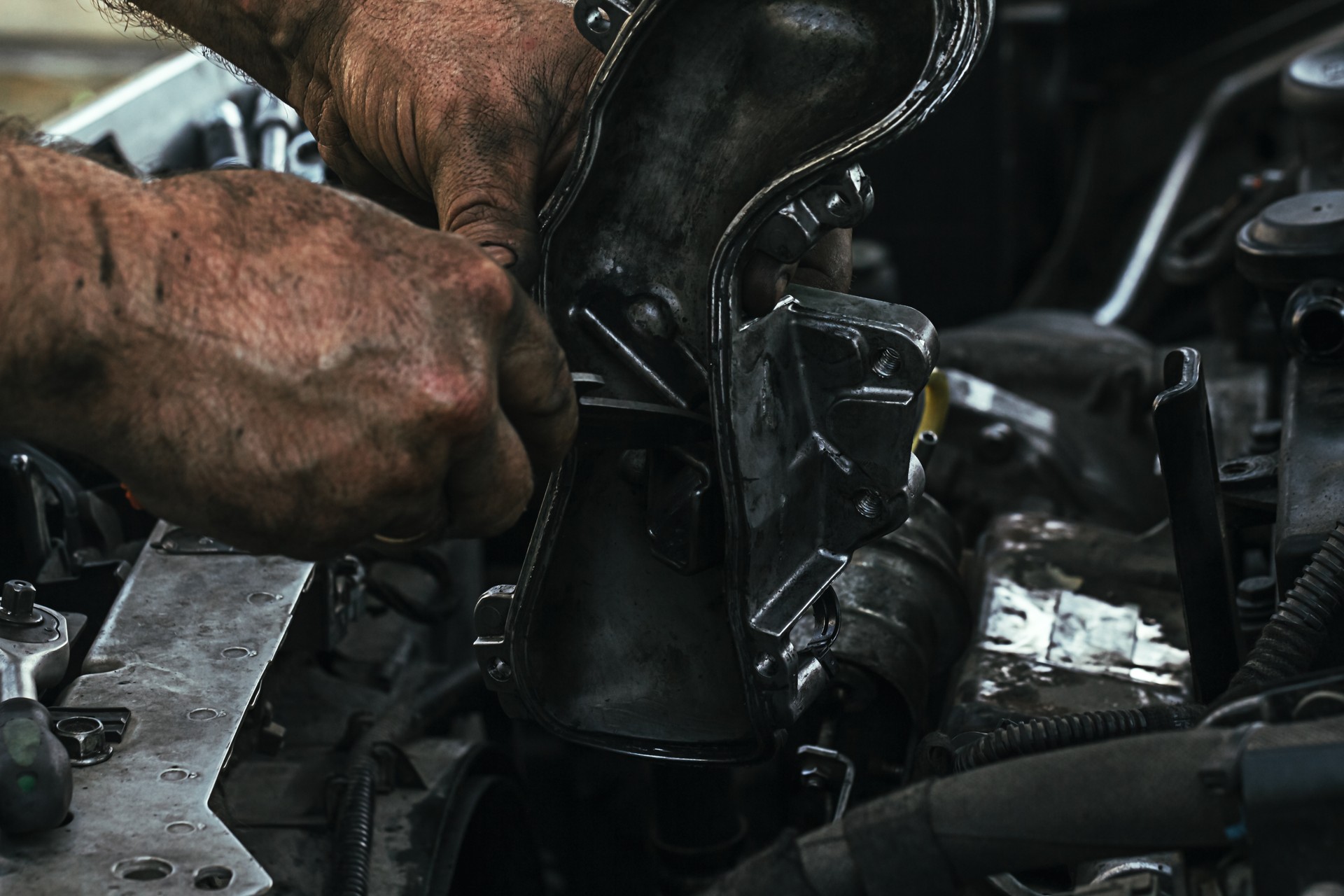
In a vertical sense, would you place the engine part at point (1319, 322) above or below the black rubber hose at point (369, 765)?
above

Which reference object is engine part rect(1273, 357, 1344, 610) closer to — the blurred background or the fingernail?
the fingernail

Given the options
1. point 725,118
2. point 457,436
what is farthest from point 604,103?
point 457,436

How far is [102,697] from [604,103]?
65 centimetres

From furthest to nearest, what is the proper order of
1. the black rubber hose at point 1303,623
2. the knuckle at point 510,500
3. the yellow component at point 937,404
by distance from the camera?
the yellow component at point 937,404 < the black rubber hose at point 1303,623 < the knuckle at point 510,500

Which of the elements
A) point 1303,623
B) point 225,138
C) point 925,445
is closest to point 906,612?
point 925,445

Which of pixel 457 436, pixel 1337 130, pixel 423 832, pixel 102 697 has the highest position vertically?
pixel 1337 130

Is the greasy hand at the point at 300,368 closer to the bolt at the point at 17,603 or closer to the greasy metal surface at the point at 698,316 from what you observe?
the greasy metal surface at the point at 698,316

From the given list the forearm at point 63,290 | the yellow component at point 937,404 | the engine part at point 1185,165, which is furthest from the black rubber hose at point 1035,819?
the engine part at point 1185,165

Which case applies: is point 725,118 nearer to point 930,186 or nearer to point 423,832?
point 423,832

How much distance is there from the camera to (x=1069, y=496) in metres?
2.14

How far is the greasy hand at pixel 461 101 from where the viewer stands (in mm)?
1114

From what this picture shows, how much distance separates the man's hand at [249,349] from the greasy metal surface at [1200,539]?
24.5 inches

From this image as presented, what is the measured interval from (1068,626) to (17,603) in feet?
3.42

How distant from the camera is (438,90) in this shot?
1.20 meters
